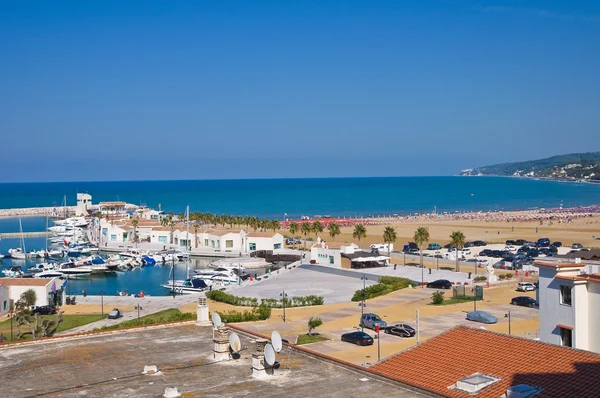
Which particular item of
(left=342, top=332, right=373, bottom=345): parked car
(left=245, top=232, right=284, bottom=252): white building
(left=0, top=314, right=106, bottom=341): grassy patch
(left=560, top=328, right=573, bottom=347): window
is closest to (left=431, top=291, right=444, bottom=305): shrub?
(left=342, top=332, right=373, bottom=345): parked car

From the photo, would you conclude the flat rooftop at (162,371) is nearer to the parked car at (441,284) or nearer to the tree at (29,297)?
the tree at (29,297)

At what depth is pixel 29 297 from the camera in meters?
51.9

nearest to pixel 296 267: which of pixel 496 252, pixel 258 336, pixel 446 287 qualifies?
pixel 446 287

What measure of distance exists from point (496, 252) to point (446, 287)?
30059mm

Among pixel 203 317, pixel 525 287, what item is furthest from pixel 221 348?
pixel 525 287

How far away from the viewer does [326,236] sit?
385ft

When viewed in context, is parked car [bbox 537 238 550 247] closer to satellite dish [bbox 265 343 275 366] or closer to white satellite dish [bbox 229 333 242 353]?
white satellite dish [bbox 229 333 242 353]

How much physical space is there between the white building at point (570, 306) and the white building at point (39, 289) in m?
41.7

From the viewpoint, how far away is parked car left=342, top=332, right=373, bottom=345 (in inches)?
1476

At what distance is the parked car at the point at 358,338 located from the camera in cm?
3750

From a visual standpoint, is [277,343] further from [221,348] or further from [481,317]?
[481,317]

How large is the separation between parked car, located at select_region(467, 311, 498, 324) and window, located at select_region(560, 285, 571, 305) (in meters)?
16.6

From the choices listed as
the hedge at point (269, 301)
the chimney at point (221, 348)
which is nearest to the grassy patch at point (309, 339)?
the hedge at point (269, 301)

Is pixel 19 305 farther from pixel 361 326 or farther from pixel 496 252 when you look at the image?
pixel 496 252
